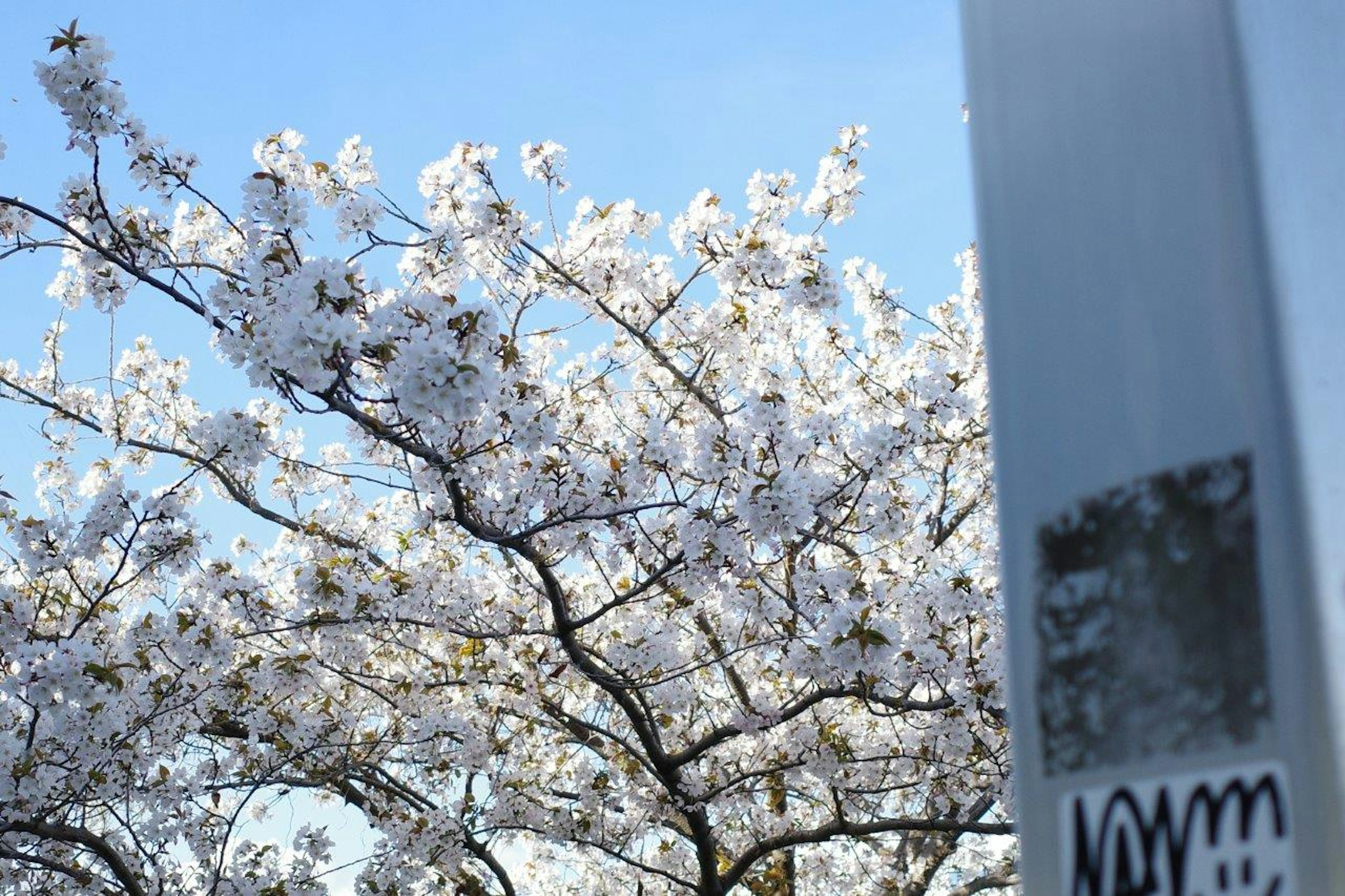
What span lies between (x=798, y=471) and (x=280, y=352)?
1.81m

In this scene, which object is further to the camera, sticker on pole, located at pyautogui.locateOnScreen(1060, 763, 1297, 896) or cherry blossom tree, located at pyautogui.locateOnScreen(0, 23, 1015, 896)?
cherry blossom tree, located at pyautogui.locateOnScreen(0, 23, 1015, 896)

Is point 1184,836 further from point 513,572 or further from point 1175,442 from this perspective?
point 513,572

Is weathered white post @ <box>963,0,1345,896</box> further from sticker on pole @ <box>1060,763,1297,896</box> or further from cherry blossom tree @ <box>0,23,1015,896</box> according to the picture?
cherry blossom tree @ <box>0,23,1015,896</box>

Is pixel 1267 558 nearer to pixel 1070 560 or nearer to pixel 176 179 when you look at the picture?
pixel 1070 560

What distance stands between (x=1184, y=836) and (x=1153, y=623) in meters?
0.12

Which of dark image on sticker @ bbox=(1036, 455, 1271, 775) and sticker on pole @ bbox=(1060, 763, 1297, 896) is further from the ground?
dark image on sticker @ bbox=(1036, 455, 1271, 775)

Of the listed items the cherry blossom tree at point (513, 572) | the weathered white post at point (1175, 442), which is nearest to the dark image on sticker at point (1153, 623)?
the weathered white post at point (1175, 442)

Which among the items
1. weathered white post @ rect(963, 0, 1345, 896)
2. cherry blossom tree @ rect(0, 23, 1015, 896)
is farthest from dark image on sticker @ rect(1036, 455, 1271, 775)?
cherry blossom tree @ rect(0, 23, 1015, 896)

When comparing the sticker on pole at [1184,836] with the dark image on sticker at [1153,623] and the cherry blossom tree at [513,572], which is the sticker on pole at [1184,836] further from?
the cherry blossom tree at [513,572]

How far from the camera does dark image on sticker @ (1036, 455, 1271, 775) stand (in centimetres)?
63

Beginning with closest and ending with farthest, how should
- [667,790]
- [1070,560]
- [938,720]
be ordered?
1. [1070,560]
2. [938,720]
3. [667,790]

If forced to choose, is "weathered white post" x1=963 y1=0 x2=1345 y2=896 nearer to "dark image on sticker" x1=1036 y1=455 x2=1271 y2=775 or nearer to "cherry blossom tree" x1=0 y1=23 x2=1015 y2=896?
"dark image on sticker" x1=1036 y1=455 x2=1271 y2=775

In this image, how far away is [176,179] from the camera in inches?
175

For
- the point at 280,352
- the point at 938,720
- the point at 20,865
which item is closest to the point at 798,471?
the point at 938,720
